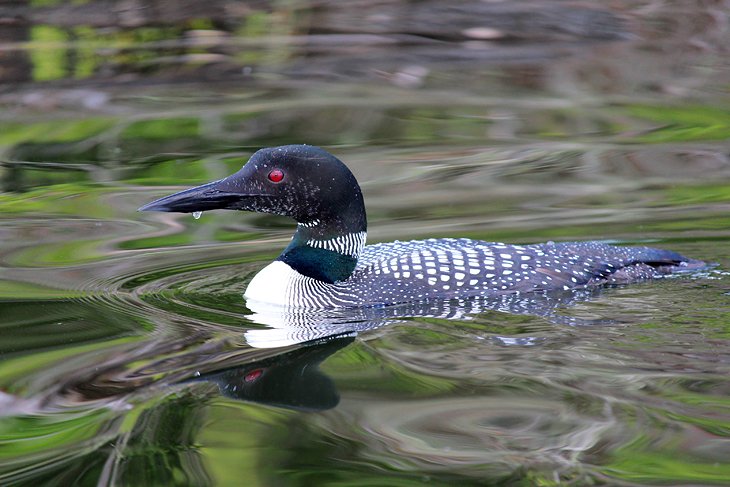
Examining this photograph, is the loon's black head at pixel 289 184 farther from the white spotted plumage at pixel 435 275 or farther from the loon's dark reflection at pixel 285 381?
the loon's dark reflection at pixel 285 381

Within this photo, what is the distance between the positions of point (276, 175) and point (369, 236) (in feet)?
4.05

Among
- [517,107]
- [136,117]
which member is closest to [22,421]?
[136,117]

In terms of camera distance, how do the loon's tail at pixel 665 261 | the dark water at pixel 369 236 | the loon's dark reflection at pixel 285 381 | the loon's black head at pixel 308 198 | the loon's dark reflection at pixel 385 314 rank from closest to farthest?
the dark water at pixel 369 236, the loon's dark reflection at pixel 285 381, the loon's dark reflection at pixel 385 314, the loon's black head at pixel 308 198, the loon's tail at pixel 665 261

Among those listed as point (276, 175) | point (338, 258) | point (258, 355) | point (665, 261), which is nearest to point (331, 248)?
point (338, 258)

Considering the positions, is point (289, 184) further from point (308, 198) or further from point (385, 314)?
point (385, 314)

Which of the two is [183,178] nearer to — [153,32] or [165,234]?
[165,234]

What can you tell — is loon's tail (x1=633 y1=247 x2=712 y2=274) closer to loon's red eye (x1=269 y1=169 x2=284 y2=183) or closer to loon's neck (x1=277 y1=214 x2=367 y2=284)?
loon's neck (x1=277 y1=214 x2=367 y2=284)

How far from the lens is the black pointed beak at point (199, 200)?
4.58 meters

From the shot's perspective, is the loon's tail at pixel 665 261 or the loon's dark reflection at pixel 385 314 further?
the loon's tail at pixel 665 261

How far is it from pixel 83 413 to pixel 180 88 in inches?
222

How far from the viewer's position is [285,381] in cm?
388

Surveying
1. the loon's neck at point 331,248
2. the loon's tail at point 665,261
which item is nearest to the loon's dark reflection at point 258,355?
the loon's neck at point 331,248

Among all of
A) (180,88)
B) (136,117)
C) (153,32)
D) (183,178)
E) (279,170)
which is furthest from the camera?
(153,32)

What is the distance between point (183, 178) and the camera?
22.5ft
